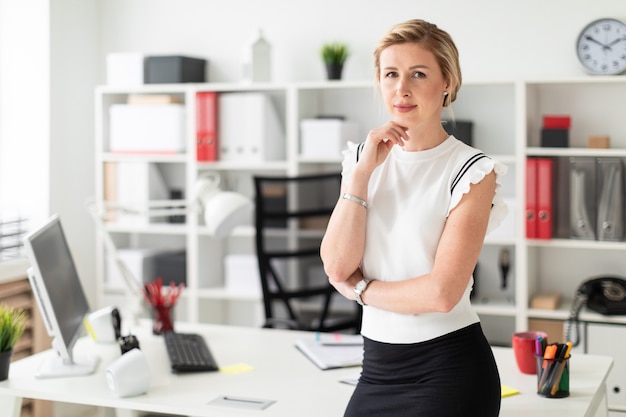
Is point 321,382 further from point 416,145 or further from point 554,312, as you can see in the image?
point 554,312

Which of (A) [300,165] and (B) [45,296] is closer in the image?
(B) [45,296]

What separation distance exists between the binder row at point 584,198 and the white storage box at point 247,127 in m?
1.31

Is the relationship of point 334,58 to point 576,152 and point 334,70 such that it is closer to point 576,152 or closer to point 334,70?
point 334,70

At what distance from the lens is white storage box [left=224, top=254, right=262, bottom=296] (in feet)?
14.3

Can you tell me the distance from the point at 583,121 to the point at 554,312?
3.06 ft

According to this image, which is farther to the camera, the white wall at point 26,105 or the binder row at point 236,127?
the white wall at point 26,105

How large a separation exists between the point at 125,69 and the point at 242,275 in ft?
4.27

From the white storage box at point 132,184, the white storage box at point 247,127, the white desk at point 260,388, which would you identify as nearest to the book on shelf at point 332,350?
the white desk at point 260,388

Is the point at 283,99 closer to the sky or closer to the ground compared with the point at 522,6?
closer to the ground

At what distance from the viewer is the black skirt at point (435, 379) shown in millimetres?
1797

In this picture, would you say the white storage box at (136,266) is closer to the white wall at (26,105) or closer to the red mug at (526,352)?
the white wall at (26,105)

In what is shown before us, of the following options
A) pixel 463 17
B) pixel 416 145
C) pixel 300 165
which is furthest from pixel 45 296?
pixel 463 17

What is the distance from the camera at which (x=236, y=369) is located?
2521 mm

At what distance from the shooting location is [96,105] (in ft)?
15.0
